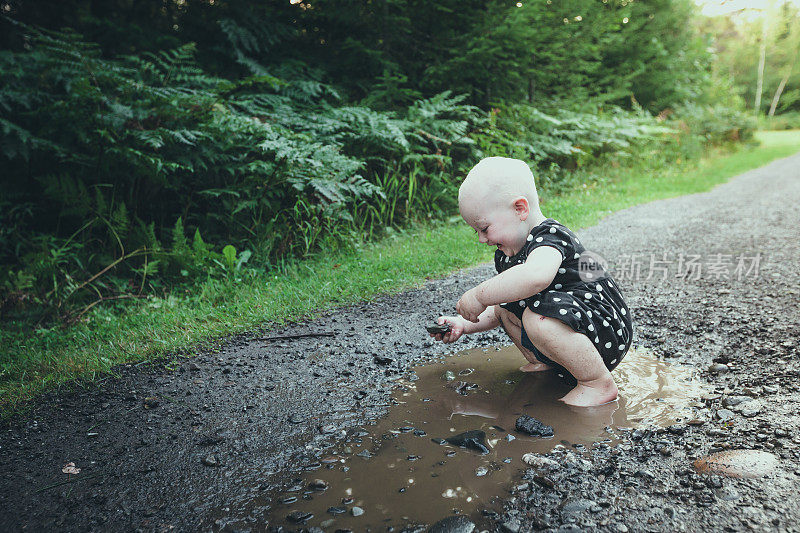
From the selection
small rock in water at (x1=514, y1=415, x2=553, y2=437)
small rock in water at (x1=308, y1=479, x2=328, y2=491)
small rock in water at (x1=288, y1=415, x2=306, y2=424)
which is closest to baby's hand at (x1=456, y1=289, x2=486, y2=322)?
small rock in water at (x1=514, y1=415, x2=553, y2=437)

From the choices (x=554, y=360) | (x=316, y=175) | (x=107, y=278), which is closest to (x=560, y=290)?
(x=554, y=360)

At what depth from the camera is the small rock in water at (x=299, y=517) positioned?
1.60 meters

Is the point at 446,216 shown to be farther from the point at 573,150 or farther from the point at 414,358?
the point at 414,358

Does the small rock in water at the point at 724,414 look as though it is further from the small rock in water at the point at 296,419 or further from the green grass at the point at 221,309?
the green grass at the point at 221,309

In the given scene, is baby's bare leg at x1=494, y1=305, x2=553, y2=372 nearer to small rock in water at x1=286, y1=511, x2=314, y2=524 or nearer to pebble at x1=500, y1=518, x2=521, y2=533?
pebble at x1=500, y1=518, x2=521, y2=533

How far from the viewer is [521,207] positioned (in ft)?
7.67

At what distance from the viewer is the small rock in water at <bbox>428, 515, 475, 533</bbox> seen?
1525 millimetres

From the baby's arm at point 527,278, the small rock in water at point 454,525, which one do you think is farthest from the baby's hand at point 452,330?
the small rock in water at point 454,525

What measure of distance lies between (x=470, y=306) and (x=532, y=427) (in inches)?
23.2

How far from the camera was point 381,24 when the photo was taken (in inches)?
304

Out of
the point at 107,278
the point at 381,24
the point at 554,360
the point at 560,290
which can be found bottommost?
the point at 107,278

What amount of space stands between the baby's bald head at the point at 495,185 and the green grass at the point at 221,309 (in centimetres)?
177

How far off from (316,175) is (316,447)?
3.52 m

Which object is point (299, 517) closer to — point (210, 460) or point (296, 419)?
point (210, 460)
